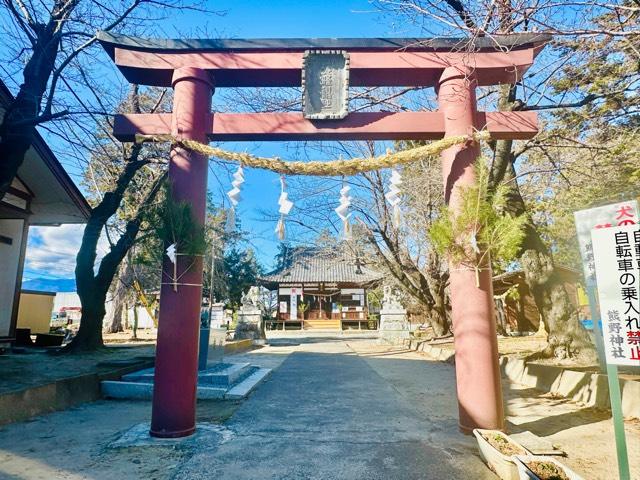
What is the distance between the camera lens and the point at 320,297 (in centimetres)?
3478

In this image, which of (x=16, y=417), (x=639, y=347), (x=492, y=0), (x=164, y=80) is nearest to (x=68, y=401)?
(x=16, y=417)

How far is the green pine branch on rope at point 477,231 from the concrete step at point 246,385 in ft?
13.8

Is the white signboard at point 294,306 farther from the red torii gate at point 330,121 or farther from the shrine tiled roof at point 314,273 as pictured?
the red torii gate at point 330,121

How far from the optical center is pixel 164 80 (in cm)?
518

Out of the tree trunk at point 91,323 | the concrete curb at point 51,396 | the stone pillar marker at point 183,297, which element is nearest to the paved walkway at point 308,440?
the concrete curb at point 51,396

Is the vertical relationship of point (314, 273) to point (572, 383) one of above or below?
above

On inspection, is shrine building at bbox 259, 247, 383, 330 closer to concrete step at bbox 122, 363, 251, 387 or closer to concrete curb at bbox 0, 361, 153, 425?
concrete step at bbox 122, 363, 251, 387

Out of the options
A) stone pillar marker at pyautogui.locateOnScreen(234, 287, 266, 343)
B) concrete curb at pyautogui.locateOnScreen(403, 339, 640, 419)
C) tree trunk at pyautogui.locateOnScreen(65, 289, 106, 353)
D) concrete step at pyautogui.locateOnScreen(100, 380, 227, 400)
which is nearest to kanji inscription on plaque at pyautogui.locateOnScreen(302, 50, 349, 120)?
concrete step at pyautogui.locateOnScreen(100, 380, 227, 400)

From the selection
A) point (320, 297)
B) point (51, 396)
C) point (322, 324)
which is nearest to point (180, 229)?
point (51, 396)

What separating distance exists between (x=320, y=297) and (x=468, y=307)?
A: 3061 centimetres

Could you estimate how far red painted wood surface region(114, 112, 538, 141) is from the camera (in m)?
4.84

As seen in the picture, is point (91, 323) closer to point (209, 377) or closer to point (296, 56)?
point (209, 377)

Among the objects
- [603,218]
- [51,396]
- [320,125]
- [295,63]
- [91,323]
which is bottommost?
[51,396]

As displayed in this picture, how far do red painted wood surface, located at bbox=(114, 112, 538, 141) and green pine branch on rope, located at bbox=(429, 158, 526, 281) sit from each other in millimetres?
646
